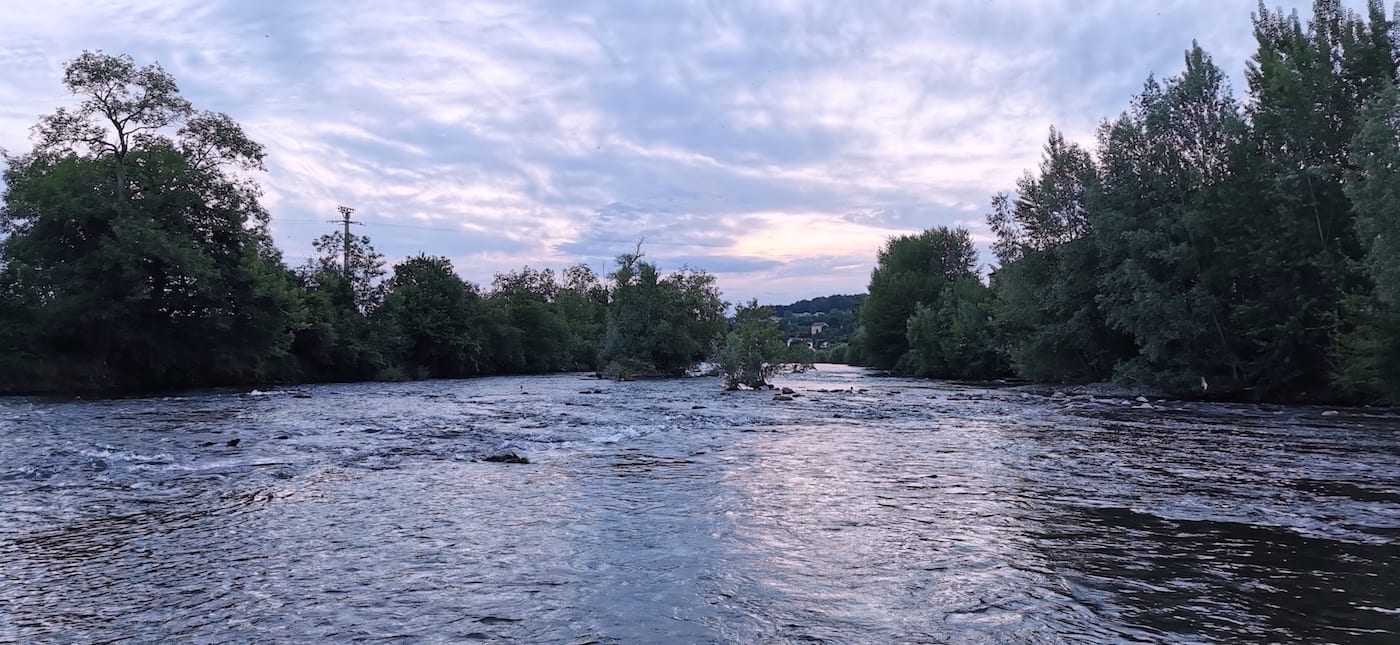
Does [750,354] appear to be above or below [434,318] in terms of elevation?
below

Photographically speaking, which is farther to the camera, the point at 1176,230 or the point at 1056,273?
the point at 1056,273

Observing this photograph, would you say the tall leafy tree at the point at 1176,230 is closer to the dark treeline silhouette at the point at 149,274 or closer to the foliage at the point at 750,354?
the foliage at the point at 750,354

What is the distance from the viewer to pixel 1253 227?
30328 millimetres

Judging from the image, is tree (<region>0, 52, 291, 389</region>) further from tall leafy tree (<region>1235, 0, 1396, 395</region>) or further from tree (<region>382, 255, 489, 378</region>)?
tall leafy tree (<region>1235, 0, 1396, 395</region>)

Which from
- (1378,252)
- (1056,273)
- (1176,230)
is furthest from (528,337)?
(1378,252)

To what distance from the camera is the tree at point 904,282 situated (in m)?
81.4

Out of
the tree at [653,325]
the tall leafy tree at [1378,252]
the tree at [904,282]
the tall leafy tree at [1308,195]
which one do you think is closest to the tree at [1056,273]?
the tall leafy tree at [1308,195]

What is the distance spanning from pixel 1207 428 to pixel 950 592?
676 inches

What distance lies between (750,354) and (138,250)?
27384mm

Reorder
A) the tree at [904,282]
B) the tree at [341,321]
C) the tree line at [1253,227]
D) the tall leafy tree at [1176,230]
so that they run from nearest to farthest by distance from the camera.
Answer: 1. the tree line at [1253,227]
2. the tall leafy tree at [1176,230]
3. the tree at [341,321]
4. the tree at [904,282]

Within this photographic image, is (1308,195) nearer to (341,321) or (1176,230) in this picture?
(1176,230)

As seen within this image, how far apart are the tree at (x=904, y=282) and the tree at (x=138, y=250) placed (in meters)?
52.2

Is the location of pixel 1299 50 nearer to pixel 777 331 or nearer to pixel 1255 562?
pixel 777 331

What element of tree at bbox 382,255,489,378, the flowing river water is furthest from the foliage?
tree at bbox 382,255,489,378
